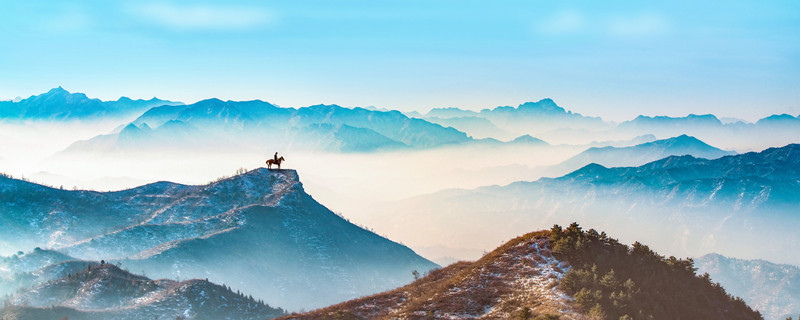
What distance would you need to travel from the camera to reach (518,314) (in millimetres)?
75938

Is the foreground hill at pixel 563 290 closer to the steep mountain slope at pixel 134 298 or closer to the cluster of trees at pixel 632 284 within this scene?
the cluster of trees at pixel 632 284

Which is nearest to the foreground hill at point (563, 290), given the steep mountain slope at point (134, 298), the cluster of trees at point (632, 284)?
the cluster of trees at point (632, 284)

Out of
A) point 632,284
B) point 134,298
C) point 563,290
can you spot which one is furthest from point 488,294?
point 134,298

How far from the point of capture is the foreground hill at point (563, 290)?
7256 centimetres

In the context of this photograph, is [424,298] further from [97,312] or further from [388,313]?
[97,312]

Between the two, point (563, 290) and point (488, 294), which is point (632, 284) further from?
point (488, 294)

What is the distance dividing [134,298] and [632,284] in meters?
165

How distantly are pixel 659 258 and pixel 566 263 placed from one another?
55.4 ft

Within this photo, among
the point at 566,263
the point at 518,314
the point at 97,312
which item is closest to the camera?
the point at 518,314

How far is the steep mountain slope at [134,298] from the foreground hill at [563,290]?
107m

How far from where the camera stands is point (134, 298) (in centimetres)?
18875

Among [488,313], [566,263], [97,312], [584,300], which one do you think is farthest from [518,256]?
[97,312]

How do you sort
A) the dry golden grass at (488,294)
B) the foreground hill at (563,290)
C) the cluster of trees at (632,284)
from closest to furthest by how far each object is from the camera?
the cluster of trees at (632,284) < the foreground hill at (563,290) < the dry golden grass at (488,294)

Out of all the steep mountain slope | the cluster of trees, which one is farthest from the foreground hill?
the steep mountain slope
